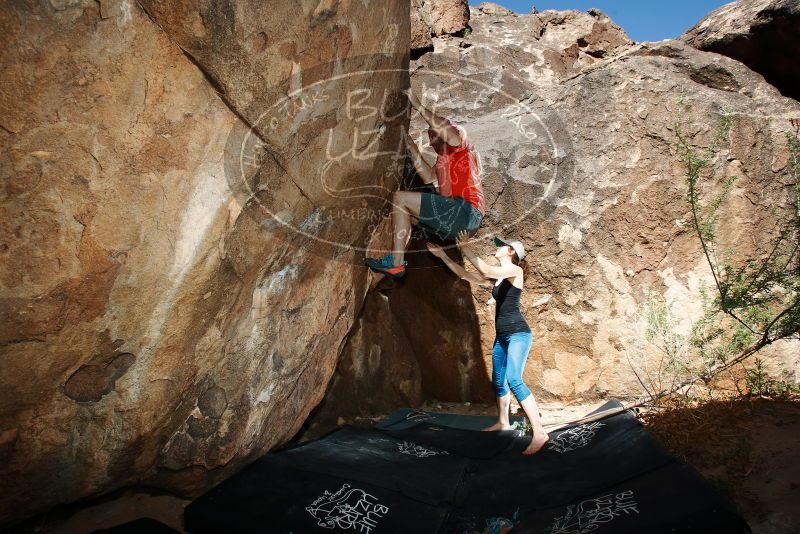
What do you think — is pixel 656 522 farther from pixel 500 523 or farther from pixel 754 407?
pixel 754 407

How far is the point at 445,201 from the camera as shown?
3.55 m

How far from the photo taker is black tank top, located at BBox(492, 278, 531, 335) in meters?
3.60

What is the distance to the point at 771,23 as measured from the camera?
6293mm

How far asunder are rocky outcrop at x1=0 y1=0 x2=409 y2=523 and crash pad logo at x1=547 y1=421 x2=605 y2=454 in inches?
70.1

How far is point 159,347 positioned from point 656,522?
235 cm

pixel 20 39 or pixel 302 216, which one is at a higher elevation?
pixel 20 39

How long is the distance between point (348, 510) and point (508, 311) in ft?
5.82

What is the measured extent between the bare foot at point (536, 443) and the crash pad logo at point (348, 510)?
1.10 metres

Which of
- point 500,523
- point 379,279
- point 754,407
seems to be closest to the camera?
point 500,523

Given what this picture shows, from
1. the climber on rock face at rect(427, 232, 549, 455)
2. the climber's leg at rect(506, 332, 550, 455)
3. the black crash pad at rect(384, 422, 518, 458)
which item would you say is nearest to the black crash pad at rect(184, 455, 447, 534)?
the black crash pad at rect(384, 422, 518, 458)

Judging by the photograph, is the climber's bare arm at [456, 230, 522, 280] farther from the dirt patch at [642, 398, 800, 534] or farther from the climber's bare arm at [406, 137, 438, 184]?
the dirt patch at [642, 398, 800, 534]

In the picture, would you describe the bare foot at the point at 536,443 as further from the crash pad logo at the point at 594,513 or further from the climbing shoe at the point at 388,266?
the climbing shoe at the point at 388,266

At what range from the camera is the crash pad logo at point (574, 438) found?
10.4ft

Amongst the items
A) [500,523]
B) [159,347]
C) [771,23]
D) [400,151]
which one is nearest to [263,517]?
[159,347]
